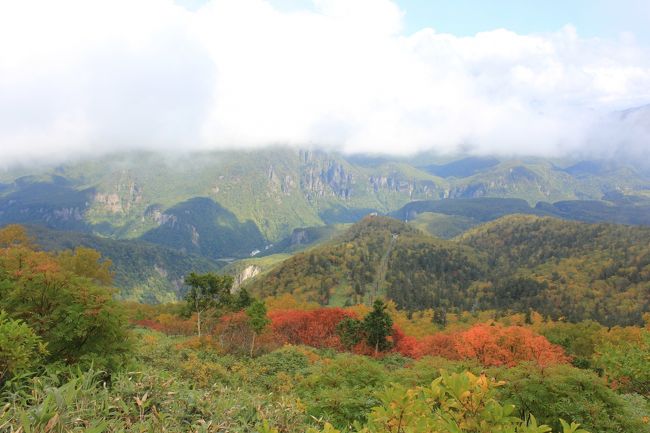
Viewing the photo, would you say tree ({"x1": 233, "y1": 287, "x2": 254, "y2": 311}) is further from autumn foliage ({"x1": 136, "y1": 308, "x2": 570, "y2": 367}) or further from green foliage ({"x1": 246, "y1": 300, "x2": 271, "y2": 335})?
green foliage ({"x1": 246, "y1": 300, "x2": 271, "y2": 335})

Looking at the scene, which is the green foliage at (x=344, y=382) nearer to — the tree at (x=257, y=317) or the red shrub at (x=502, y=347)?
the tree at (x=257, y=317)

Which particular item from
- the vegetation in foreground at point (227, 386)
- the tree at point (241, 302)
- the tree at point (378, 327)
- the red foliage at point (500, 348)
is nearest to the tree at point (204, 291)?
the tree at point (241, 302)

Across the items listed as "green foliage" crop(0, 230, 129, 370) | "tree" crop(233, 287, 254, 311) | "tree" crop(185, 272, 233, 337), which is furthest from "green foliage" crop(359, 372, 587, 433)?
"tree" crop(233, 287, 254, 311)

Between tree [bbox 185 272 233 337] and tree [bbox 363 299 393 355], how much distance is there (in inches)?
913

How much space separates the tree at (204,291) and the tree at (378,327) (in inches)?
913

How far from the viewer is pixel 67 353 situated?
47.4ft

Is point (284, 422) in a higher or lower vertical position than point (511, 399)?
higher

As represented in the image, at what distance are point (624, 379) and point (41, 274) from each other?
34.5 m

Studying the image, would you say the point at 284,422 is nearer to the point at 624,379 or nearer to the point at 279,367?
the point at 624,379

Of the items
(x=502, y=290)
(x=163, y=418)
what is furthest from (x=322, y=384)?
(x=502, y=290)

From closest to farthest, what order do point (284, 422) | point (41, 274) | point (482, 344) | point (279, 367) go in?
point (284, 422) → point (41, 274) → point (279, 367) → point (482, 344)

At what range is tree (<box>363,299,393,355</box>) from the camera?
61.7 meters

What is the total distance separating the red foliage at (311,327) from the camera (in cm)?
6631

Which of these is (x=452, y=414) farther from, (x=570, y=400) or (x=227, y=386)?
(x=570, y=400)
